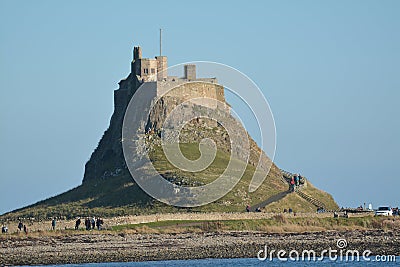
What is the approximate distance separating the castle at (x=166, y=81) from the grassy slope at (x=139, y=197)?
11668 millimetres

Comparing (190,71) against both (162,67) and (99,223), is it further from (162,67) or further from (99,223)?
(99,223)

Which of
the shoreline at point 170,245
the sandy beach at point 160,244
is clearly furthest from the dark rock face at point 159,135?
the shoreline at point 170,245

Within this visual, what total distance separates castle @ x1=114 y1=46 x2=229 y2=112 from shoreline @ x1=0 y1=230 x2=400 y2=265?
44226mm

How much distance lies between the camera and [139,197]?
99.9 meters

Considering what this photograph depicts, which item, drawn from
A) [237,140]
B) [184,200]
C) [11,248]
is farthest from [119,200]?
[11,248]

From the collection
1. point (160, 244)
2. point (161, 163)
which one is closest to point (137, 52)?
point (161, 163)

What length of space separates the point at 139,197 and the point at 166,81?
22516mm

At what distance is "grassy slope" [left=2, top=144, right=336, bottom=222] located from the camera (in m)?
95.6

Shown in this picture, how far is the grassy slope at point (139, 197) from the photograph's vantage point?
9556 centimetres

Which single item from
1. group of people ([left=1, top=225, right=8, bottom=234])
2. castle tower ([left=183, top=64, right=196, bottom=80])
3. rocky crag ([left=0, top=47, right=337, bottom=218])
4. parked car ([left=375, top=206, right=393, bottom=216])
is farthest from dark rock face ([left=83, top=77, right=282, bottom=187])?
group of people ([left=1, top=225, right=8, bottom=234])

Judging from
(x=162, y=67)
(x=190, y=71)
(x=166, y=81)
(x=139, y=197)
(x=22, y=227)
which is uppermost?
(x=162, y=67)

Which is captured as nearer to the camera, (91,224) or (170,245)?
(170,245)

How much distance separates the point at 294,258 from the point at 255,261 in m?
3.02

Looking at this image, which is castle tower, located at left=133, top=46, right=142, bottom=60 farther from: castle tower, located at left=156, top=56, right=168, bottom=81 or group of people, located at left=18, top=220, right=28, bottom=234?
group of people, located at left=18, top=220, right=28, bottom=234
